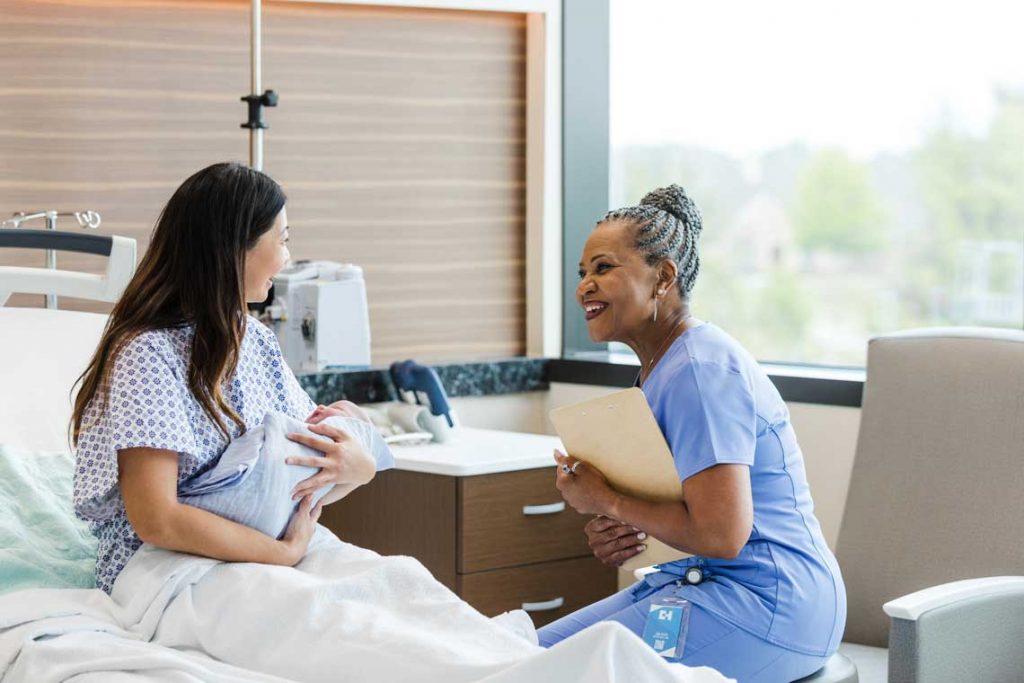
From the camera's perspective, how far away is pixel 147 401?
179 centimetres

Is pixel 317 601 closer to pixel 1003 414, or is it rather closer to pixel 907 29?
pixel 1003 414

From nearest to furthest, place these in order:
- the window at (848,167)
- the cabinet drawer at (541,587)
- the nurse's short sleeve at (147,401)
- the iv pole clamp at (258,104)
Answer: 1. the nurse's short sleeve at (147,401)
2. the cabinet drawer at (541,587)
3. the iv pole clamp at (258,104)
4. the window at (848,167)

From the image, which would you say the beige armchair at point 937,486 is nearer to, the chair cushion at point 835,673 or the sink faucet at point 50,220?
the chair cushion at point 835,673

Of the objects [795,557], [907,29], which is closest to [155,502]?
[795,557]

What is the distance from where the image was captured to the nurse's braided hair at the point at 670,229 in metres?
2.08

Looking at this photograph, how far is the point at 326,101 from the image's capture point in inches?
137

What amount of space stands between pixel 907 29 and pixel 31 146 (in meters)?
15.3

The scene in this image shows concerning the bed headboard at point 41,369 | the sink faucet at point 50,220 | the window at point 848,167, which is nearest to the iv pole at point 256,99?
the sink faucet at point 50,220

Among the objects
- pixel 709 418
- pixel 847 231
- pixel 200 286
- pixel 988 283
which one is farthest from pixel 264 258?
pixel 847 231

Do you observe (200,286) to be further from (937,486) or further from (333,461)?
(937,486)

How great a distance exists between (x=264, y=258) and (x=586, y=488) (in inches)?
23.3

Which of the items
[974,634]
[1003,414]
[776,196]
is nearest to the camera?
[974,634]

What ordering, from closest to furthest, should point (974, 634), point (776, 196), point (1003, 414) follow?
1. point (974, 634)
2. point (1003, 414)
3. point (776, 196)

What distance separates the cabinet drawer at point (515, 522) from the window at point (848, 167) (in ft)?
39.4
